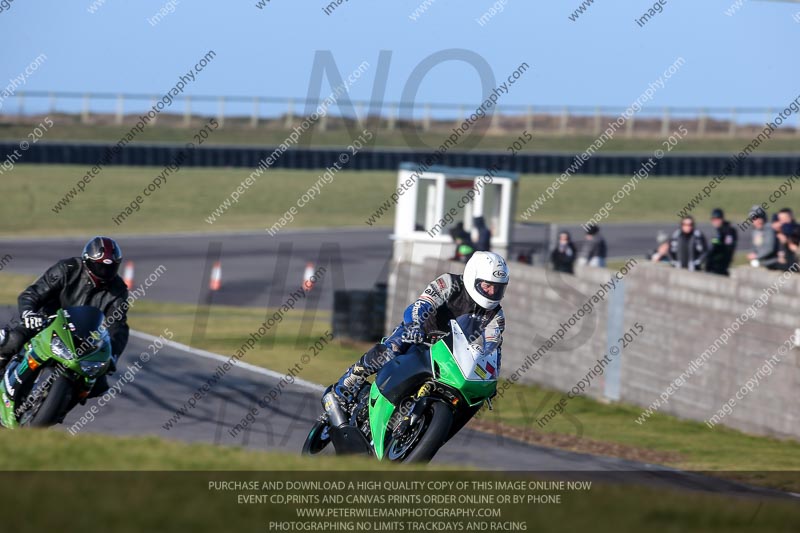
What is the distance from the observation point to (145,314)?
73.3ft

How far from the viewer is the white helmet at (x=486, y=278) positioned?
877 centimetres

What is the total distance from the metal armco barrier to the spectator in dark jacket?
22.7 m

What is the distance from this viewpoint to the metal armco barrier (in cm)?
4128

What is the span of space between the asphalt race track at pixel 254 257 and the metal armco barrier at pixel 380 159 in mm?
5069

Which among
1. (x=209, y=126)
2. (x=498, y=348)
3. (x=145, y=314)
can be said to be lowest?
(x=145, y=314)

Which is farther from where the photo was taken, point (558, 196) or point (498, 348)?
point (558, 196)

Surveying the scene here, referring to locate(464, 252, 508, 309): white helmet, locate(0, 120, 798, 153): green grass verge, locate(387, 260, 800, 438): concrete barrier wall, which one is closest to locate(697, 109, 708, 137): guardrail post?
locate(0, 120, 798, 153): green grass verge

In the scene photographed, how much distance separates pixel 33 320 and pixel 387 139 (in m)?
45.5

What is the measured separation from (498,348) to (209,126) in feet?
154

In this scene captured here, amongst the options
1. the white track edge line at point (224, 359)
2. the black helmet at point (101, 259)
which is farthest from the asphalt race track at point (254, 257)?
the black helmet at point (101, 259)

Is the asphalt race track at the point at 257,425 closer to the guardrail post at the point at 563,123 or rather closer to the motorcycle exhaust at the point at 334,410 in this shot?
the motorcycle exhaust at the point at 334,410

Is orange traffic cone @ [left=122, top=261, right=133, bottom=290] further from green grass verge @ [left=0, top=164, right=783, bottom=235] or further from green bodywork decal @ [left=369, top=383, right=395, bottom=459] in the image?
green bodywork decal @ [left=369, top=383, right=395, bottom=459]
